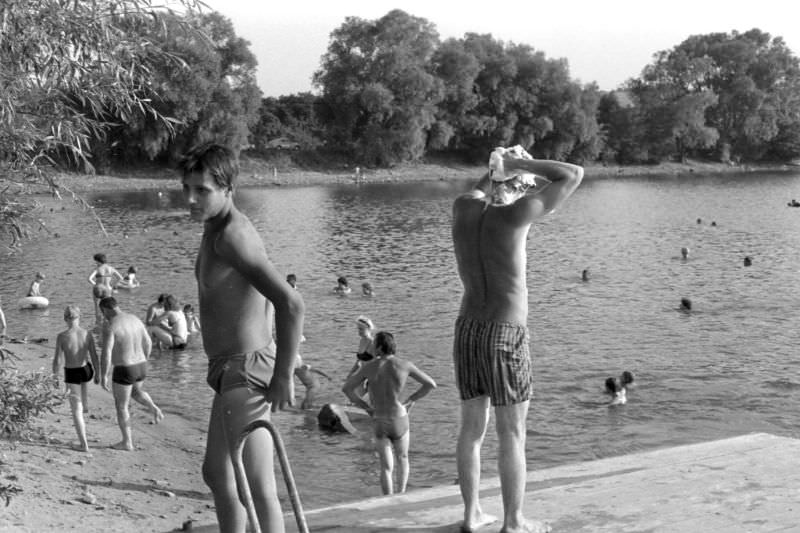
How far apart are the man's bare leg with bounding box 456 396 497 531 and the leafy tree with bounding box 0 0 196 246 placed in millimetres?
3640

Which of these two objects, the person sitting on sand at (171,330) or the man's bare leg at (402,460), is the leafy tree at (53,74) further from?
the person sitting on sand at (171,330)

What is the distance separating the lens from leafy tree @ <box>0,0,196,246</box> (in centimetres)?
700

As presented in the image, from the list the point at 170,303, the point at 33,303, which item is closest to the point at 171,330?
the point at 170,303

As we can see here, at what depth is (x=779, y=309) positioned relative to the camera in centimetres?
2489

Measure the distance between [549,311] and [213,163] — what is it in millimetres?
20742

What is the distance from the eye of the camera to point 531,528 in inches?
207

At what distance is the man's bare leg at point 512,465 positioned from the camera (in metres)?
5.31

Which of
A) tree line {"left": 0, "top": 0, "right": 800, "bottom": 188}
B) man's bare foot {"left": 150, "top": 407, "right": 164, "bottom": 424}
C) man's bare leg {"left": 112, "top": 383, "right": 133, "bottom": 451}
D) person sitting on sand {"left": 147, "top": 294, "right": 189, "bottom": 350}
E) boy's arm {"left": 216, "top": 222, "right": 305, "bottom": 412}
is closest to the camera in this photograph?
boy's arm {"left": 216, "top": 222, "right": 305, "bottom": 412}

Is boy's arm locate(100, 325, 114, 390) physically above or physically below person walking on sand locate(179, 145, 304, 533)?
below

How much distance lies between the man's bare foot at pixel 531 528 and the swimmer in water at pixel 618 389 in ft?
33.8

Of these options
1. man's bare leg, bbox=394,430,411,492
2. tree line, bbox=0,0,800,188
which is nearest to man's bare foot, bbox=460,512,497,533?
man's bare leg, bbox=394,430,411,492

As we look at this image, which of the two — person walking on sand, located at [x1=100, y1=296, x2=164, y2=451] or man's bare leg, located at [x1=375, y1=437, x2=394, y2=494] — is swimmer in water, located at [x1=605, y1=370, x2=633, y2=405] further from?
person walking on sand, located at [x1=100, y1=296, x2=164, y2=451]

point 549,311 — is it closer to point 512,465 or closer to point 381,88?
point 512,465

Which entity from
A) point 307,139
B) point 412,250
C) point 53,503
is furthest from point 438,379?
point 307,139
